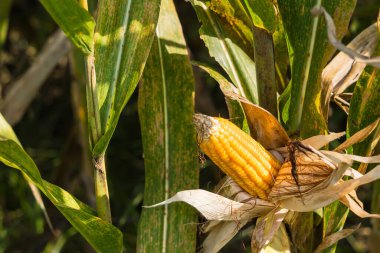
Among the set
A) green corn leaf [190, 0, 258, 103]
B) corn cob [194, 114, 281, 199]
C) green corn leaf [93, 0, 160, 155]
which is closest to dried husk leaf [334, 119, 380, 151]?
corn cob [194, 114, 281, 199]

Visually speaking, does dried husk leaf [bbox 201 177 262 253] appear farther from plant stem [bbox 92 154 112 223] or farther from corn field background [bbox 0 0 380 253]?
plant stem [bbox 92 154 112 223]

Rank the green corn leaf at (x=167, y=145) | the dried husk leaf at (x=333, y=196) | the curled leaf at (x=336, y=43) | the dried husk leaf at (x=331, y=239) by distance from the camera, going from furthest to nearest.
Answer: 1. the green corn leaf at (x=167, y=145)
2. the dried husk leaf at (x=331, y=239)
3. the dried husk leaf at (x=333, y=196)
4. the curled leaf at (x=336, y=43)

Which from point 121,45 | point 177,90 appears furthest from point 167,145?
point 121,45

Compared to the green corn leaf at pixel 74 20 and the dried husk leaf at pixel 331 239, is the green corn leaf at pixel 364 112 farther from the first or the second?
the green corn leaf at pixel 74 20

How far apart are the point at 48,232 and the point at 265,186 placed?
45.8 inches

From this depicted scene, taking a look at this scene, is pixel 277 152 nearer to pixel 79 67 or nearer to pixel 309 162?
pixel 309 162

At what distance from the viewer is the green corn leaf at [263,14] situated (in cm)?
100

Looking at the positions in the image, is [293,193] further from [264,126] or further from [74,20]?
[74,20]

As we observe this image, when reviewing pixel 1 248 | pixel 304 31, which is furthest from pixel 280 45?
pixel 1 248

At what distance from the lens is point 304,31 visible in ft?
3.52

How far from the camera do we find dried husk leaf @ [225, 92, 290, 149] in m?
1.01

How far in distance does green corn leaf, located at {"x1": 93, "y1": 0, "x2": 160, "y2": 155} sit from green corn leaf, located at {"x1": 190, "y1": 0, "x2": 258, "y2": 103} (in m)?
0.11

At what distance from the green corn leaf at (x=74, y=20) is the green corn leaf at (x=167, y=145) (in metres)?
0.26

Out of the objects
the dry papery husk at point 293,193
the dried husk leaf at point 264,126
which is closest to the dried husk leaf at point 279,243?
the dry papery husk at point 293,193
